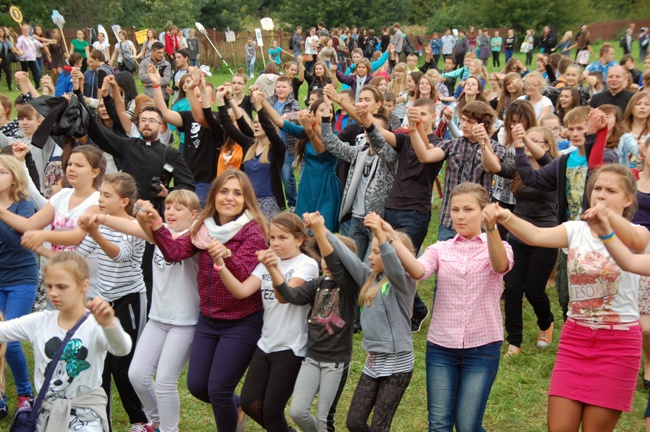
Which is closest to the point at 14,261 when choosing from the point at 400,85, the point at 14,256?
the point at 14,256

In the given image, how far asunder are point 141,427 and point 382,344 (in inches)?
76.1

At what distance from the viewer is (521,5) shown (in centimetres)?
4853

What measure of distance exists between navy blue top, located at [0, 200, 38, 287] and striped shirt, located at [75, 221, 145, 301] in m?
0.72

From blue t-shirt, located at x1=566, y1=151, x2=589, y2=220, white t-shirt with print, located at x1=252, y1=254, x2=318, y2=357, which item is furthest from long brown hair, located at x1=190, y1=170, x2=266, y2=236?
blue t-shirt, located at x1=566, y1=151, x2=589, y2=220

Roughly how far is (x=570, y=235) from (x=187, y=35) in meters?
27.6

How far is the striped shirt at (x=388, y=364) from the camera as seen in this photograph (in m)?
4.65

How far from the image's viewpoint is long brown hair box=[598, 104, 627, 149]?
21.4 feet

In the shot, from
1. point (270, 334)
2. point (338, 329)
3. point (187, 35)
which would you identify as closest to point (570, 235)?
point (338, 329)

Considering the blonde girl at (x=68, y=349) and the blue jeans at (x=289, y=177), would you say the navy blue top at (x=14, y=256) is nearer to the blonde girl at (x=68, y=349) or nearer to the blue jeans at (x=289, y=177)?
the blonde girl at (x=68, y=349)

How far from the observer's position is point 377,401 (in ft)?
15.3

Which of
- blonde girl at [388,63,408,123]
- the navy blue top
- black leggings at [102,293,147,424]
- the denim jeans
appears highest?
blonde girl at [388,63,408,123]

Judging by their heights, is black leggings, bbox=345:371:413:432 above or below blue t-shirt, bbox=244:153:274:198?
below

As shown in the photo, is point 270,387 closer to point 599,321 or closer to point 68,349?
point 68,349

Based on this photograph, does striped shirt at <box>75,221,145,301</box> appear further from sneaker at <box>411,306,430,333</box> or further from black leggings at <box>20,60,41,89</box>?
black leggings at <box>20,60,41,89</box>
